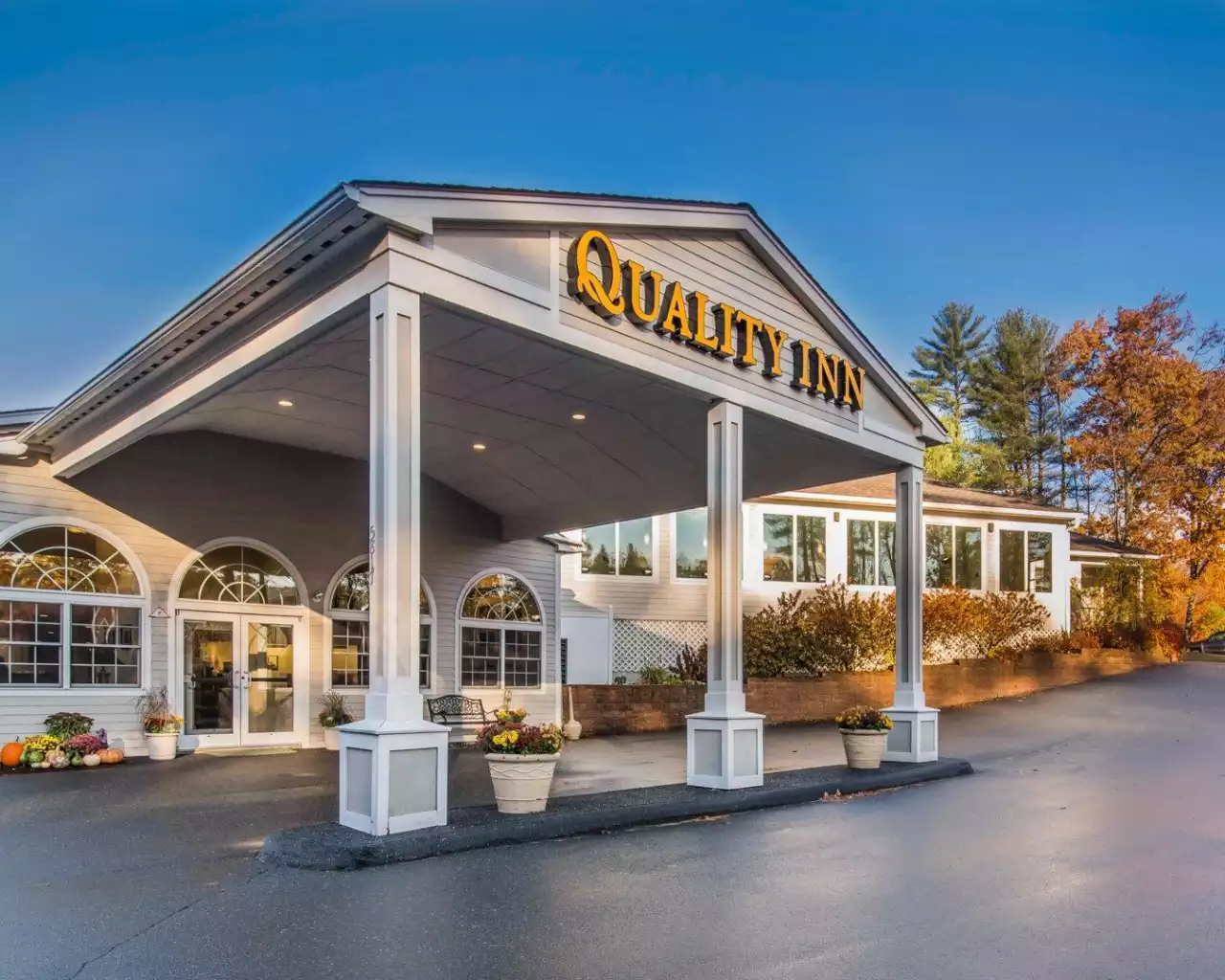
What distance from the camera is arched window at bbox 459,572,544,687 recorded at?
16859 millimetres

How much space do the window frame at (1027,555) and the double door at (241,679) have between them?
53.8ft

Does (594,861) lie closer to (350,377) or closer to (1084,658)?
(350,377)

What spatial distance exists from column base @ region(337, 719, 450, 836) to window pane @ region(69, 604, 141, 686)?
7.02 metres

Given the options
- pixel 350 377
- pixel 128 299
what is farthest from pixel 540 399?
pixel 128 299

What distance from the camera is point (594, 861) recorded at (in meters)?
6.66

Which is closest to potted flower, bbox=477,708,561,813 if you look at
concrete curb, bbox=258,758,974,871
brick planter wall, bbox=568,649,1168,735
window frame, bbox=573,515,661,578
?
concrete curb, bbox=258,758,974,871

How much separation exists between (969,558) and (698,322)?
16.1 m

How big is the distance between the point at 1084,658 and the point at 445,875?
2061 centimetres

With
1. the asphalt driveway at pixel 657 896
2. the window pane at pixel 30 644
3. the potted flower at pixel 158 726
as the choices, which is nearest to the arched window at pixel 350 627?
the potted flower at pixel 158 726

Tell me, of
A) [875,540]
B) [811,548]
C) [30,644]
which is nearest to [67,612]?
[30,644]

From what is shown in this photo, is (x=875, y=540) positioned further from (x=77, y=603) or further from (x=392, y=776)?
(x=392, y=776)

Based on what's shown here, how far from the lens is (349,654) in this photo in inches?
593

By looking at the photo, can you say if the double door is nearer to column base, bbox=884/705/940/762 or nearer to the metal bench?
the metal bench

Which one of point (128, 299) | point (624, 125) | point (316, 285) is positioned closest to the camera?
point (316, 285)
